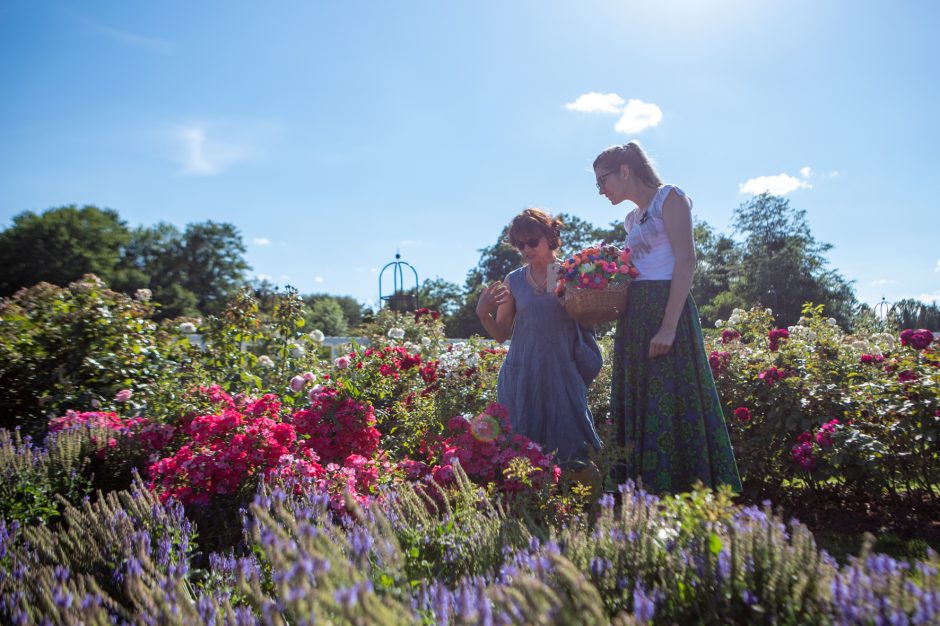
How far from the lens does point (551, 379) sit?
9.98ft

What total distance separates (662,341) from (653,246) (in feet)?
1.60

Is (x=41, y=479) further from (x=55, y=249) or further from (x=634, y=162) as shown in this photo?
(x=55, y=249)

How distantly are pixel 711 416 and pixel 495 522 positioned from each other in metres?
1.57

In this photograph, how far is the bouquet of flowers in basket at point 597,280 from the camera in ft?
8.89

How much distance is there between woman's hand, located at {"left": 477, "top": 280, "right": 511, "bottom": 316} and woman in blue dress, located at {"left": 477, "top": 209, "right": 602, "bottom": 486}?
0.08 m

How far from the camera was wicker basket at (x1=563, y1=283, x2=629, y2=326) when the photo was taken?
2.73 m

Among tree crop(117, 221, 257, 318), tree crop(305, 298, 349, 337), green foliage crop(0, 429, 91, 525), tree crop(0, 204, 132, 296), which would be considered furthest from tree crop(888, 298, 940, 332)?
tree crop(117, 221, 257, 318)

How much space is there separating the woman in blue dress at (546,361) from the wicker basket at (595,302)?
0.87 ft

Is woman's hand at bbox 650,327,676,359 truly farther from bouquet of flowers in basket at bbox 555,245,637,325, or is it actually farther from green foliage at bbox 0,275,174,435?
green foliage at bbox 0,275,174,435

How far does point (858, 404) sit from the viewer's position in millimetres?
→ 3764

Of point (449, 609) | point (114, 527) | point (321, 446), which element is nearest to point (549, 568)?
point (449, 609)

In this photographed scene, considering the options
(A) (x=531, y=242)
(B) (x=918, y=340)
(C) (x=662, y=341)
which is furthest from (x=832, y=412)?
(A) (x=531, y=242)

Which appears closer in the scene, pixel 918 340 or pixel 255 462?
pixel 255 462

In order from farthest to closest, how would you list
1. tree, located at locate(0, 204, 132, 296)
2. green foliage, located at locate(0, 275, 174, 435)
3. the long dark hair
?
1. tree, located at locate(0, 204, 132, 296)
2. green foliage, located at locate(0, 275, 174, 435)
3. the long dark hair
